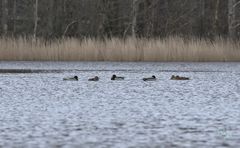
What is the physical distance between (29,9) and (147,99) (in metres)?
26.1

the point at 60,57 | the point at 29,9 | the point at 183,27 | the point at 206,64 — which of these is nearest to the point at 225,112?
the point at 206,64

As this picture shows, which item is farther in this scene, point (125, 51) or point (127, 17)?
point (127, 17)

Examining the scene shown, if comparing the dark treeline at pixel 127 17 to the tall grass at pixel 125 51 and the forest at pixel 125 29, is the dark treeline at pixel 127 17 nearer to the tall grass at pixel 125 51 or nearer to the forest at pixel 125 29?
the forest at pixel 125 29

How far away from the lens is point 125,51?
1962 cm

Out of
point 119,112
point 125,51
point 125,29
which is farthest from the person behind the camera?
point 125,29

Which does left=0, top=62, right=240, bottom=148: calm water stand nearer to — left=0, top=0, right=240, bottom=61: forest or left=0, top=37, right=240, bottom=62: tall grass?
left=0, top=37, right=240, bottom=62: tall grass

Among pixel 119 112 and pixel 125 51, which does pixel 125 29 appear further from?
pixel 119 112

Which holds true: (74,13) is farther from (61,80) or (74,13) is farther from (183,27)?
(61,80)

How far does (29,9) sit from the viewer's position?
34.3 m

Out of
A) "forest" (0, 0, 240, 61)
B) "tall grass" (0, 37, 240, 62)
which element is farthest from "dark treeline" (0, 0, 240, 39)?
"tall grass" (0, 37, 240, 62)

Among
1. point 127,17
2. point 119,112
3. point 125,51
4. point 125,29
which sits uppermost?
point 127,17

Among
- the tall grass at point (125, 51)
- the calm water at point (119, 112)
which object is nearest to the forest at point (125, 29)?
the tall grass at point (125, 51)

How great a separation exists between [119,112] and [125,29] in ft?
75.6

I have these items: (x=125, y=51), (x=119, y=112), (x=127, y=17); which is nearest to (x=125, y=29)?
(x=127, y=17)
